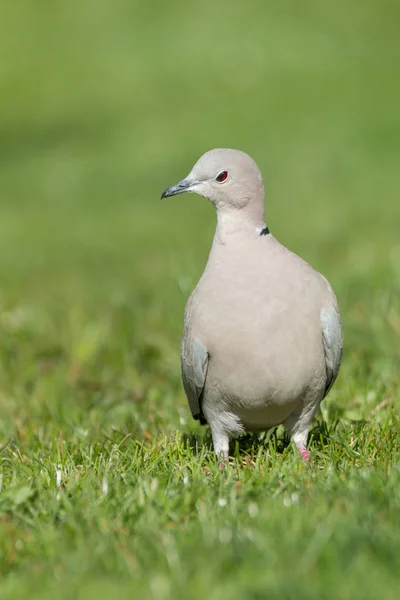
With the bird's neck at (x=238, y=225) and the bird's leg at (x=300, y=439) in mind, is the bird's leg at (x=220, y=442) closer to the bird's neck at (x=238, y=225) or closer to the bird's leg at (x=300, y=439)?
the bird's leg at (x=300, y=439)

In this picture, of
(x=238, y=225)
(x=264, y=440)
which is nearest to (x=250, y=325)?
(x=238, y=225)

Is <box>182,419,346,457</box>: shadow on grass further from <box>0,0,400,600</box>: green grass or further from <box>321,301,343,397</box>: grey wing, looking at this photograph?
<box>321,301,343,397</box>: grey wing

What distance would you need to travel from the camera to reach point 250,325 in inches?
181

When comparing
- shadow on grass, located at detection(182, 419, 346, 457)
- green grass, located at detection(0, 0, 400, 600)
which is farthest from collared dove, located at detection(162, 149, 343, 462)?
green grass, located at detection(0, 0, 400, 600)

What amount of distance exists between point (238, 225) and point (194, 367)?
72 centimetres

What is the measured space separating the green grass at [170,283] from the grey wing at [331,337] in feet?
1.13

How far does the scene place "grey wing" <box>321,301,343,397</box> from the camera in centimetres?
482

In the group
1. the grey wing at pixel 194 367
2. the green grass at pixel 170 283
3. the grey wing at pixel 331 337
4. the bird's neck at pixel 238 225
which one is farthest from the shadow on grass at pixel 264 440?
the bird's neck at pixel 238 225

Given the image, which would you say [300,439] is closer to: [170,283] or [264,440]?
[264,440]

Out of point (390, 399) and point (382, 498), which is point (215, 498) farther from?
point (390, 399)

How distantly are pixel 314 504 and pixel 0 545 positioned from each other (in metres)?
1.17

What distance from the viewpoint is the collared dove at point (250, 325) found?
462cm

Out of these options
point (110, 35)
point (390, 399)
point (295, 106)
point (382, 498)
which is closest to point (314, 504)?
point (382, 498)

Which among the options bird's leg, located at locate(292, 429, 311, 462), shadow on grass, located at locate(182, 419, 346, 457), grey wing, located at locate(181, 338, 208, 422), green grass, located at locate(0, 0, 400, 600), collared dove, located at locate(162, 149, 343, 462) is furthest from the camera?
shadow on grass, located at locate(182, 419, 346, 457)
